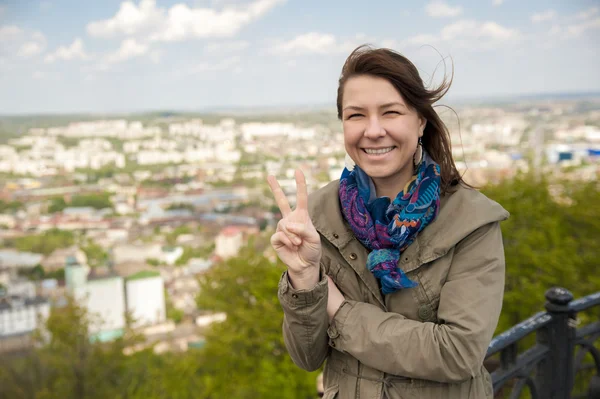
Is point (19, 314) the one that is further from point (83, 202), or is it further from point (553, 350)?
point (553, 350)

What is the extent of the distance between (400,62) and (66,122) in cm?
9892

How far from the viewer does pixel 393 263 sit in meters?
1.40

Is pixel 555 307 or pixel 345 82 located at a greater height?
pixel 345 82

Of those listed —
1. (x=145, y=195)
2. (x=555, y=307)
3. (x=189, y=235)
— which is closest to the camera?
(x=555, y=307)

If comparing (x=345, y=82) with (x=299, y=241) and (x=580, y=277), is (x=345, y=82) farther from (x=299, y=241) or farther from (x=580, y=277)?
(x=580, y=277)

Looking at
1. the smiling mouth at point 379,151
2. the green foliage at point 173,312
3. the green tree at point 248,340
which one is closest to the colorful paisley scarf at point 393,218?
the smiling mouth at point 379,151

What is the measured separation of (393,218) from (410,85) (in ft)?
1.12

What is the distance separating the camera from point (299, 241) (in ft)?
4.47

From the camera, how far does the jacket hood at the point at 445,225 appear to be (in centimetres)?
141

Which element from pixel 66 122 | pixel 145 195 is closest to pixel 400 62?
pixel 145 195

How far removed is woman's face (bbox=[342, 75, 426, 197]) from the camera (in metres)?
1.44

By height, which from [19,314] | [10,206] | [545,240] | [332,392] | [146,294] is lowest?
[146,294]

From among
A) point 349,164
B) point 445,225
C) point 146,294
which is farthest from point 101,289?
point 445,225

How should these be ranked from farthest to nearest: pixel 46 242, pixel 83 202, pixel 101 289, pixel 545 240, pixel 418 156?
pixel 83 202, pixel 46 242, pixel 101 289, pixel 545 240, pixel 418 156
